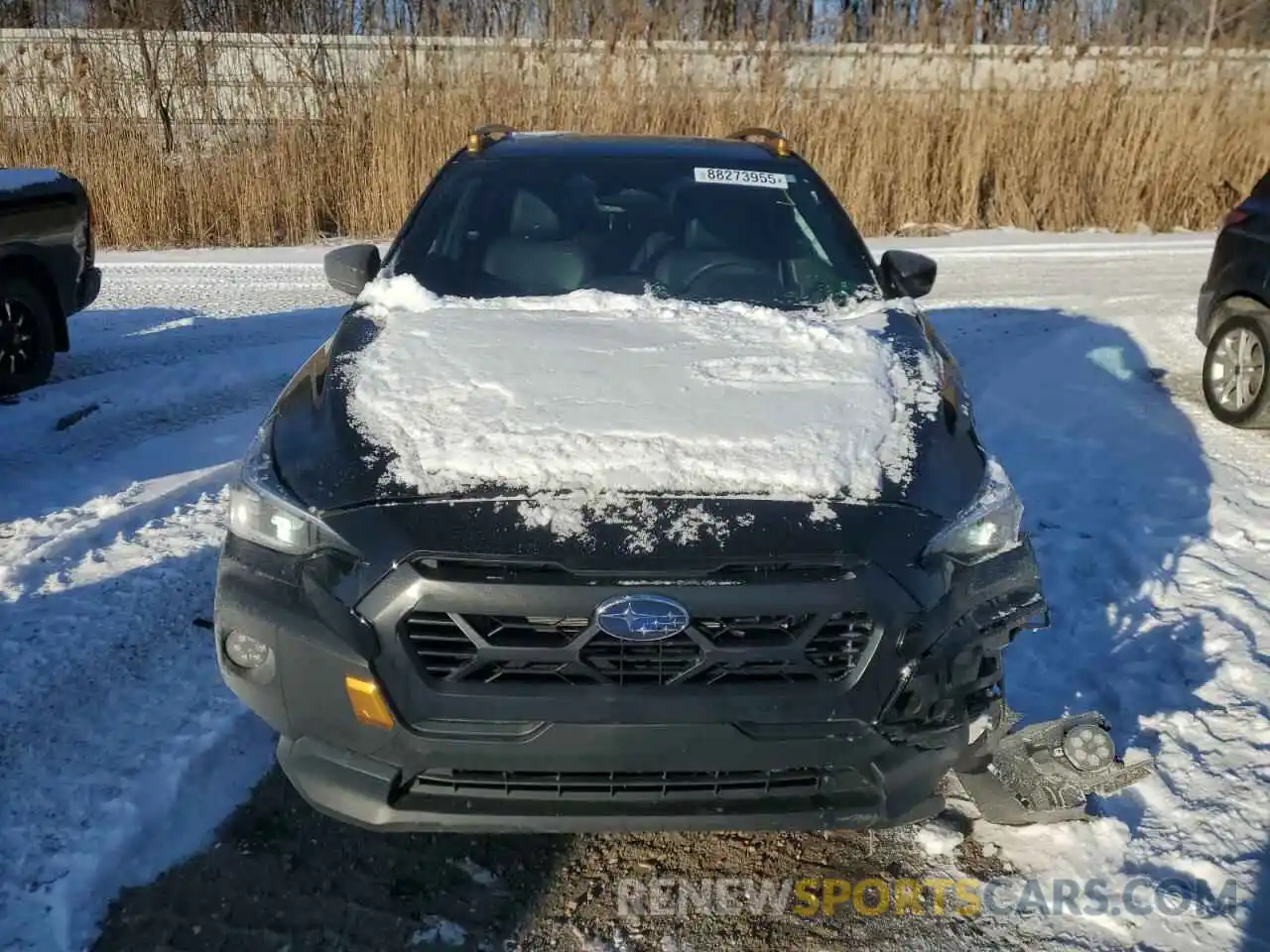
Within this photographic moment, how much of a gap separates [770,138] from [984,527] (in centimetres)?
275

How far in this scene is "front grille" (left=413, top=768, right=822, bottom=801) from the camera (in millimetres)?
2229

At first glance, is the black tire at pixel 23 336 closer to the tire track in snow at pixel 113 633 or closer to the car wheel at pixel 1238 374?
the tire track in snow at pixel 113 633

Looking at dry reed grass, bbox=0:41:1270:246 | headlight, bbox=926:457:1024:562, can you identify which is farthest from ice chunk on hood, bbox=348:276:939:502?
dry reed grass, bbox=0:41:1270:246

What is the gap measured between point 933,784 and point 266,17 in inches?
516

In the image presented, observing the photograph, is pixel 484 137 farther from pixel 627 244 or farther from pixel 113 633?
pixel 113 633

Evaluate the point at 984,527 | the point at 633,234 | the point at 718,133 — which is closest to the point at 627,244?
the point at 633,234

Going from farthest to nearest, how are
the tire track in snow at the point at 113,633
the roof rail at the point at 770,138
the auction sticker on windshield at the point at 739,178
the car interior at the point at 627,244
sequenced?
the roof rail at the point at 770,138 → the auction sticker on windshield at the point at 739,178 → the car interior at the point at 627,244 → the tire track in snow at the point at 113,633

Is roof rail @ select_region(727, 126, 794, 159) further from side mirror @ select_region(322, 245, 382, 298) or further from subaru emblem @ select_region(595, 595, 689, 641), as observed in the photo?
subaru emblem @ select_region(595, 595, 689, 641)

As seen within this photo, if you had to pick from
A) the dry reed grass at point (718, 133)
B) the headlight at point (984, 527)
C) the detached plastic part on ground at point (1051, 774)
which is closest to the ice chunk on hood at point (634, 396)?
the headlight at point (984, 527)

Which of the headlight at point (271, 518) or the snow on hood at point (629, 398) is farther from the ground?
the snow on hood at point (629, 398)

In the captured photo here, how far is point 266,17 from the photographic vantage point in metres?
12.8

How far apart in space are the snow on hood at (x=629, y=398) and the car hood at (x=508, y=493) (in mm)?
25

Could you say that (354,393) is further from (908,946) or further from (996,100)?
(996,100)

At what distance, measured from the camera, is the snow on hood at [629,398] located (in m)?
2.40
